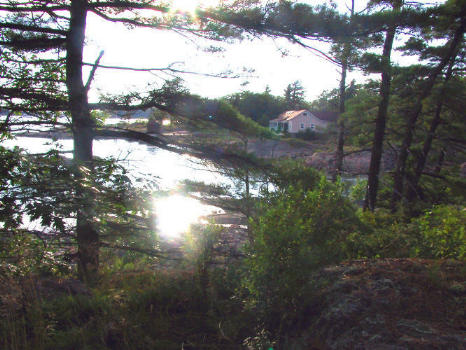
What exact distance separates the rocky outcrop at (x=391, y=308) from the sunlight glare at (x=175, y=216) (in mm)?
2325

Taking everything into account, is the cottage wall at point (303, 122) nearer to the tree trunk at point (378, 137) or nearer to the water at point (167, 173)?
the tree trunk at point (378, 137)

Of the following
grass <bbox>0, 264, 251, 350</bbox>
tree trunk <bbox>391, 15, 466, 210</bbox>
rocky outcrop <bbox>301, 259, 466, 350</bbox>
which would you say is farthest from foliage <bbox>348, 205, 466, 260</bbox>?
tree trunk <bbox>391, 15, 466, 210</bbox>

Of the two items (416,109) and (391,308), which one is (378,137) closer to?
(416,109)

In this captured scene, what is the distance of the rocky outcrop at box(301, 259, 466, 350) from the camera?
2459mm

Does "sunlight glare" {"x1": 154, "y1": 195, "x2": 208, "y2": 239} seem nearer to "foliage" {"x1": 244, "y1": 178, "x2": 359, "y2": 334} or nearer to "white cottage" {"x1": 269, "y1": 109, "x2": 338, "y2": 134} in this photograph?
"foliage" {"x1": 244, "y1": 178, "x2": 359, "y2": 334}

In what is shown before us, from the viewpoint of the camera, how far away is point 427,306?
2.84 meters

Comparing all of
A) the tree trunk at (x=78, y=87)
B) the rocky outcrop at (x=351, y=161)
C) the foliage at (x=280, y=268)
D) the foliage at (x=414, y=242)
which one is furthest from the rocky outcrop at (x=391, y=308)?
the rocky outcrop at (x=351, y=161)

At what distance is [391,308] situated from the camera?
9.18 ft

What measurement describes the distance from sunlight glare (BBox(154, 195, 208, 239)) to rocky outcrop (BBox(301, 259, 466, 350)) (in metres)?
2.32

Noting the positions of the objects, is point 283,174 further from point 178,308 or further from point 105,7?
point 105,7

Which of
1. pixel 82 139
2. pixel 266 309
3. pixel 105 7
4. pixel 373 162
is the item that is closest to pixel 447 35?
pixel 373 162

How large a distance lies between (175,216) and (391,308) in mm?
3537

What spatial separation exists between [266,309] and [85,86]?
555cm

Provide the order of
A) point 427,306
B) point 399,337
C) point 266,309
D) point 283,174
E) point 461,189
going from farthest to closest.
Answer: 1. point 461,189
2. point 283,174
3. point 266,309
4. point 427,306
5. point 399,337
